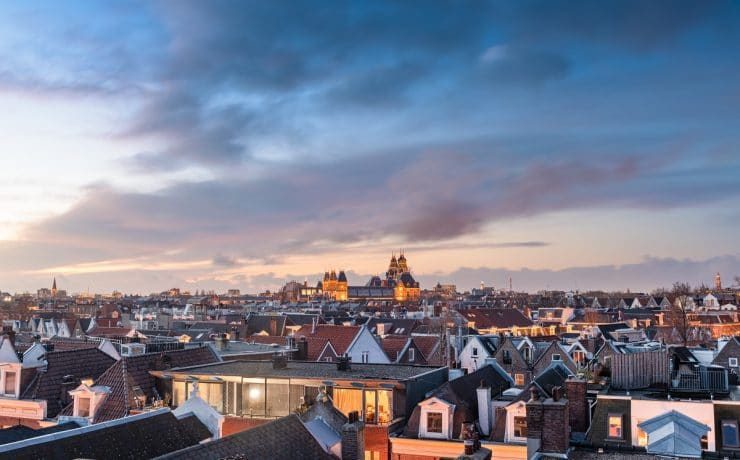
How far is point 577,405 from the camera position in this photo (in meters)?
30.8

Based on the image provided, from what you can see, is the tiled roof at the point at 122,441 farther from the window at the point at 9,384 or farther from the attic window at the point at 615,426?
the window at the point at 9,384

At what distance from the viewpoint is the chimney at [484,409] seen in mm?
35750

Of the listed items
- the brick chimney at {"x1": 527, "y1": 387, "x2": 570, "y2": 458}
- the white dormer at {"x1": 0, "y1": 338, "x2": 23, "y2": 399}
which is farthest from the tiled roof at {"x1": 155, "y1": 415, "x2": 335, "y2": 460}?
the white dormer at {"x1": 0, "y1": 338, "x2": 23, "y2": 399}

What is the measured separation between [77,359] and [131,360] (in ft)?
16.4

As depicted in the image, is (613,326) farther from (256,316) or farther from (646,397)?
(646,397)

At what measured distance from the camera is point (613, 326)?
11369cm

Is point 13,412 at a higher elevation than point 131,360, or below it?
below

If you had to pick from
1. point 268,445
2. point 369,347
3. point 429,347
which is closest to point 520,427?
point 268,445

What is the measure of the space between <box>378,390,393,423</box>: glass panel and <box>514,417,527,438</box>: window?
6207 mm

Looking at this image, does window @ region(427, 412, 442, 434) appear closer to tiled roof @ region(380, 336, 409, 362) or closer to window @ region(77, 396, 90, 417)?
window @ region(77, 396, 90, 417)

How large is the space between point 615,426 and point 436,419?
9.15 metres

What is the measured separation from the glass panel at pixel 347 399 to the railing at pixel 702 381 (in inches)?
568

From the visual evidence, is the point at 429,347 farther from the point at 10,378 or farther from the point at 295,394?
the point at 10,378

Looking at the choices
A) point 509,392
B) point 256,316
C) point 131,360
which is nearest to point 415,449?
point 509,392
